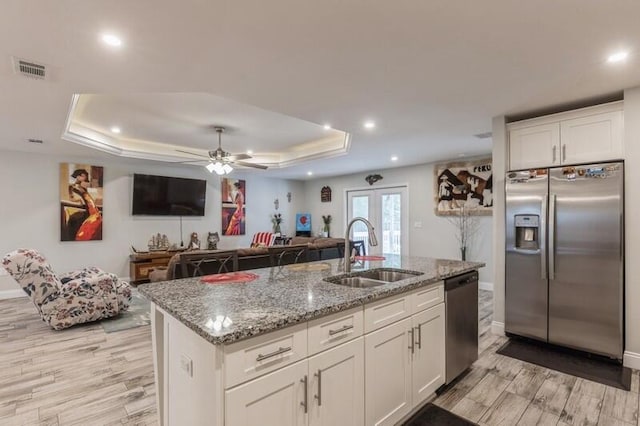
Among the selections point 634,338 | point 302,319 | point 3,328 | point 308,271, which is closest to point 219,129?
point 308,271

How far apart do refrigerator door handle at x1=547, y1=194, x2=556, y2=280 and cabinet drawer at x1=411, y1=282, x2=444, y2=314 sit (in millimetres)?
1537

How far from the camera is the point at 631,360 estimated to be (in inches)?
111

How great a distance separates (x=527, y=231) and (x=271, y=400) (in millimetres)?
3212

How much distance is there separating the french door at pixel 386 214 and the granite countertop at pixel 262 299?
180 inches

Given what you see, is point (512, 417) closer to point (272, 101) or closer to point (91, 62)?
point (272, 101)

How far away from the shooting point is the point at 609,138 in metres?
2.97

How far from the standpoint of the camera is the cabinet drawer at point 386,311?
1.81m

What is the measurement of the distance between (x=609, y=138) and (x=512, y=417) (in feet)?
8.63


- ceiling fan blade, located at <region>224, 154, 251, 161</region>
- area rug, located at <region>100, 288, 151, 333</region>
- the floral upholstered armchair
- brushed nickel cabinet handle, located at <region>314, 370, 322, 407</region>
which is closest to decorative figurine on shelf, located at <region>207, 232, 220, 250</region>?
area rug, located at <region>100, 288, 151, 333</region>

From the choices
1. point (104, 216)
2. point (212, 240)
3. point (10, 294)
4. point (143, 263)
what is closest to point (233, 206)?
point (212, 240)

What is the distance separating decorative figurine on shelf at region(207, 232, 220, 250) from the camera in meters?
7.13

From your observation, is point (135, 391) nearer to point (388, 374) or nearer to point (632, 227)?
point (388, 374)

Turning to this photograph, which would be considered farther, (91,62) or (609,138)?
(609,138)

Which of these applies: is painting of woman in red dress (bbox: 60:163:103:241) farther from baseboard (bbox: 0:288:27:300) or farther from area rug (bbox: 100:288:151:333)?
area rug (bbox: 100:288:151:333)
